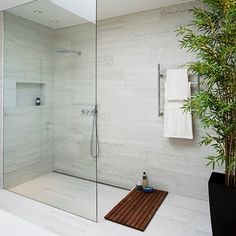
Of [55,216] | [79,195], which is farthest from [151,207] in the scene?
[55,216]

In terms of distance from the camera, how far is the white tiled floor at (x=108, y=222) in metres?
2.02

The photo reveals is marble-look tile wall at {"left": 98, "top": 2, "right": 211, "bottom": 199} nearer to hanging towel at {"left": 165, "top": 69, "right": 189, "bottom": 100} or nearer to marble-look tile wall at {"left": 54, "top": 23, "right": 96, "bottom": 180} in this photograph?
hanging towel at {"left": 165, "top": 69, "right": 189, "bottom": 100}

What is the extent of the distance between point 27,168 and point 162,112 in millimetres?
2040

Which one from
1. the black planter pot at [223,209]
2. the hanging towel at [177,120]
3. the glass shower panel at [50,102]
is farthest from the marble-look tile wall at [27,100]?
the black planter pot at [223,209]

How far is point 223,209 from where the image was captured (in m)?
1.70

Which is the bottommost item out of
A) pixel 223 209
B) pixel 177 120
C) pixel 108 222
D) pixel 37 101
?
pixel 108 222

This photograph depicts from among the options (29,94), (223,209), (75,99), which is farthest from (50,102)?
(223,209)


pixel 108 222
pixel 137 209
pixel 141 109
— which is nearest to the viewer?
pixel 108 222

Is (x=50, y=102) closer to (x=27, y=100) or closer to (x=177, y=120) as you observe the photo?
(x=27, y=100)

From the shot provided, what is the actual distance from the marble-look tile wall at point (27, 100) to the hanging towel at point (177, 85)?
1647mm

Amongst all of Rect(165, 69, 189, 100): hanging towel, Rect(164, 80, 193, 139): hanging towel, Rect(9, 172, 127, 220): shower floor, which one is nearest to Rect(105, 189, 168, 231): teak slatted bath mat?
Rect(9, 172, 127, 220): shower floor

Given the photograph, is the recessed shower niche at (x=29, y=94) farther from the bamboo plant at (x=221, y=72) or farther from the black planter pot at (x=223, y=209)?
the black planter pot at (x=223, y=209)

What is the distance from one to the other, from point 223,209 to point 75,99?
204cm

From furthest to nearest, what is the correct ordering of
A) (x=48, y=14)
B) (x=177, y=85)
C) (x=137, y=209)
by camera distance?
(x=48, y=14) → (x=177, y=85) → (x=137, y=209)
